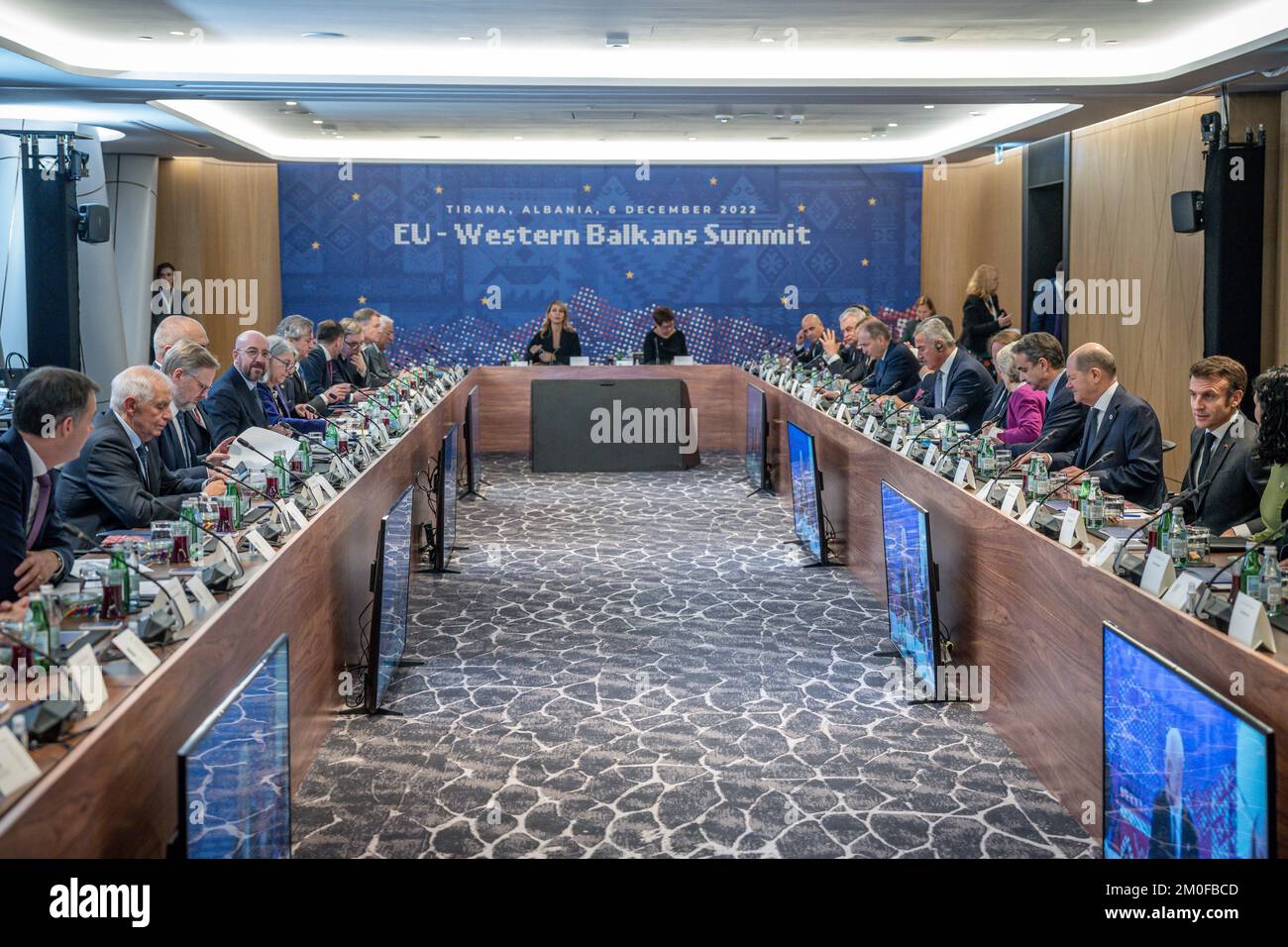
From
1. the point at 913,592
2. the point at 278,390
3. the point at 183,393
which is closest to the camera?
the point at 913,592

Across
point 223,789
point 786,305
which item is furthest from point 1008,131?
point 223,789

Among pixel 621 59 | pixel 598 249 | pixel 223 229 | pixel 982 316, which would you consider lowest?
pixel 982 316

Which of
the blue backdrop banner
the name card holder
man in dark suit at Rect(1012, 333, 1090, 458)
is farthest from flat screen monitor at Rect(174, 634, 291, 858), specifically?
the blue backdrop banner

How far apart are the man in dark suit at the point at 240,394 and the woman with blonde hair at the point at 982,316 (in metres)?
6.59

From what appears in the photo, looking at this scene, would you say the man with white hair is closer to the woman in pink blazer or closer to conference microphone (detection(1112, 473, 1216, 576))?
the woman in pink blazer

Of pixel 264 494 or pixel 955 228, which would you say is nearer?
pixel 264 494

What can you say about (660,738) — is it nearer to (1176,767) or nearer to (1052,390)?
(1176,767)

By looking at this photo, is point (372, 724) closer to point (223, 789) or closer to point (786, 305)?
point (223, 789)

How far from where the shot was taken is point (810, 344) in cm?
1143

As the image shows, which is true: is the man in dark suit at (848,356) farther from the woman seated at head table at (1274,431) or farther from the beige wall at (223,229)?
the beige wall at (223,229)

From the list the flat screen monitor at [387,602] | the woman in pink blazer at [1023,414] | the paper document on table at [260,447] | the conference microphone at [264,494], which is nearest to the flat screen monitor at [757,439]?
the woman in pink blazer at [1023,414]

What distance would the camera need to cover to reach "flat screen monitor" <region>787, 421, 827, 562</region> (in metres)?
6.77

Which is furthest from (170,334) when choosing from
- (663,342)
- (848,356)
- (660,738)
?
(663,342)

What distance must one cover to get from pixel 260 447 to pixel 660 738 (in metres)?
2.26
